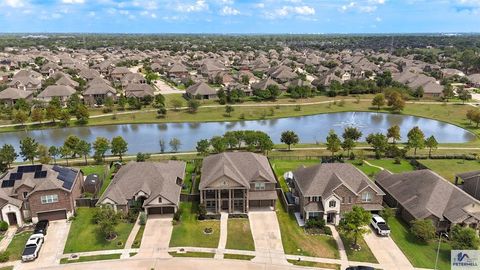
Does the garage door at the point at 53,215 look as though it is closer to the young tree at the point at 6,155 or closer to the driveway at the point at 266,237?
the young tree at the point at 6,155

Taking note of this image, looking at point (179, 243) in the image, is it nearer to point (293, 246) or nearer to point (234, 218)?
point (234, 218)

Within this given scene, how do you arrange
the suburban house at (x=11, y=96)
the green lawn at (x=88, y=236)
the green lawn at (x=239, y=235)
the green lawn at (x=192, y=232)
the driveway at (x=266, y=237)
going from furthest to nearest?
the suburban house at (x=11, y=96) → the green lawn at (x=192, y=232) → the green lawn at (x=239, y=235) → the green lawn at (x=88, y=236) → the driveway at (x=266, y=237)

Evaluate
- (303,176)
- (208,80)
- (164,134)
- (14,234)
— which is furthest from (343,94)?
(14,234)

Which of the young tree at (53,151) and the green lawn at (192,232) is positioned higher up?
the young tree at (53,151)

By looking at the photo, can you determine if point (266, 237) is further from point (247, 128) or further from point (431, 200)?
point (247, 128)

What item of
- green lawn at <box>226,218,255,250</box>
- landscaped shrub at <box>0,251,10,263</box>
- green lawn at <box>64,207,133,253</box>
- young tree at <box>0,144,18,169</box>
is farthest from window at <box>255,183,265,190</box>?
young tree at <box>0,144,18,169</box>

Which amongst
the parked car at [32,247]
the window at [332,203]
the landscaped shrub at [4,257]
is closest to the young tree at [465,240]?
the window at [332,203]
